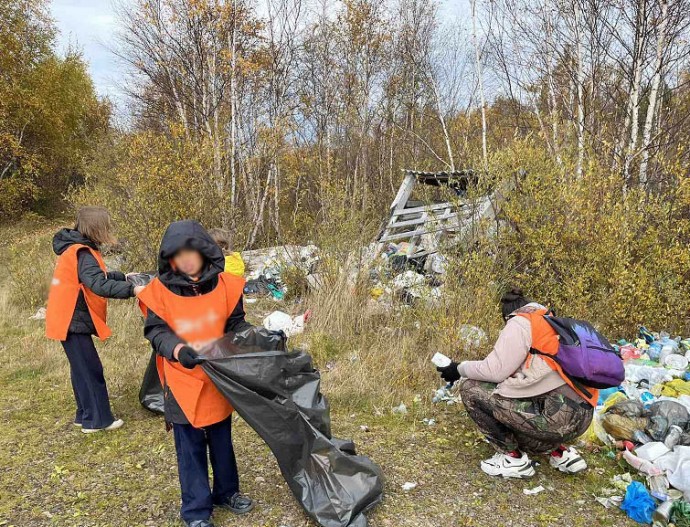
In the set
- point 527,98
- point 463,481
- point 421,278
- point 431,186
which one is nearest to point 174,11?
point 431,186

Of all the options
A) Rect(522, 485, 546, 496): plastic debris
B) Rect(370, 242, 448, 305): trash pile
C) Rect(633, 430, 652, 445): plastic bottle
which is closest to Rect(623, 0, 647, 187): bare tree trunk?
Rect(370, 242, 448, 305): trash pile

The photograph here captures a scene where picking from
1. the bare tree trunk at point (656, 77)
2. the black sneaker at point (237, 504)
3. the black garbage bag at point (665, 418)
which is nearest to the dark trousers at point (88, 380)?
the black sneaker at point (237, 504)

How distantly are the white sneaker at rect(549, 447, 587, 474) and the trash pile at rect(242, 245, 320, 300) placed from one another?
3.58 meters

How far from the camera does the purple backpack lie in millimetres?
2537

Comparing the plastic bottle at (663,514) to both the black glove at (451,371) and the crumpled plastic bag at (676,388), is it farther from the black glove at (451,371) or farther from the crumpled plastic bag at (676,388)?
the crumpled plastic bag at (676,388)

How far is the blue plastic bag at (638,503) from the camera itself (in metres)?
2.57

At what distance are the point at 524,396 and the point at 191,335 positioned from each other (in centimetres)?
184

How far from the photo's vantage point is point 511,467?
296 cm

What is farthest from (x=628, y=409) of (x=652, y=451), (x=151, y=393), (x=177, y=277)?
(x=151, y=393)

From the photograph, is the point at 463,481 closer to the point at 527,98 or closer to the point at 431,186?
the point at 431,186

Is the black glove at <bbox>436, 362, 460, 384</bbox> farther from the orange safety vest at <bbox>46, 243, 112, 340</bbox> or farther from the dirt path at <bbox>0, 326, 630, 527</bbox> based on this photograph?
the orange safety vest at <bbox>46, 243, 112, 340</bbox>

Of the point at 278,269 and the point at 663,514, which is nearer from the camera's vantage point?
the point at 663,514

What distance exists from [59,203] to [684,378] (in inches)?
920

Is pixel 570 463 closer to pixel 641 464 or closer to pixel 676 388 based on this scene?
pixel 641 464
